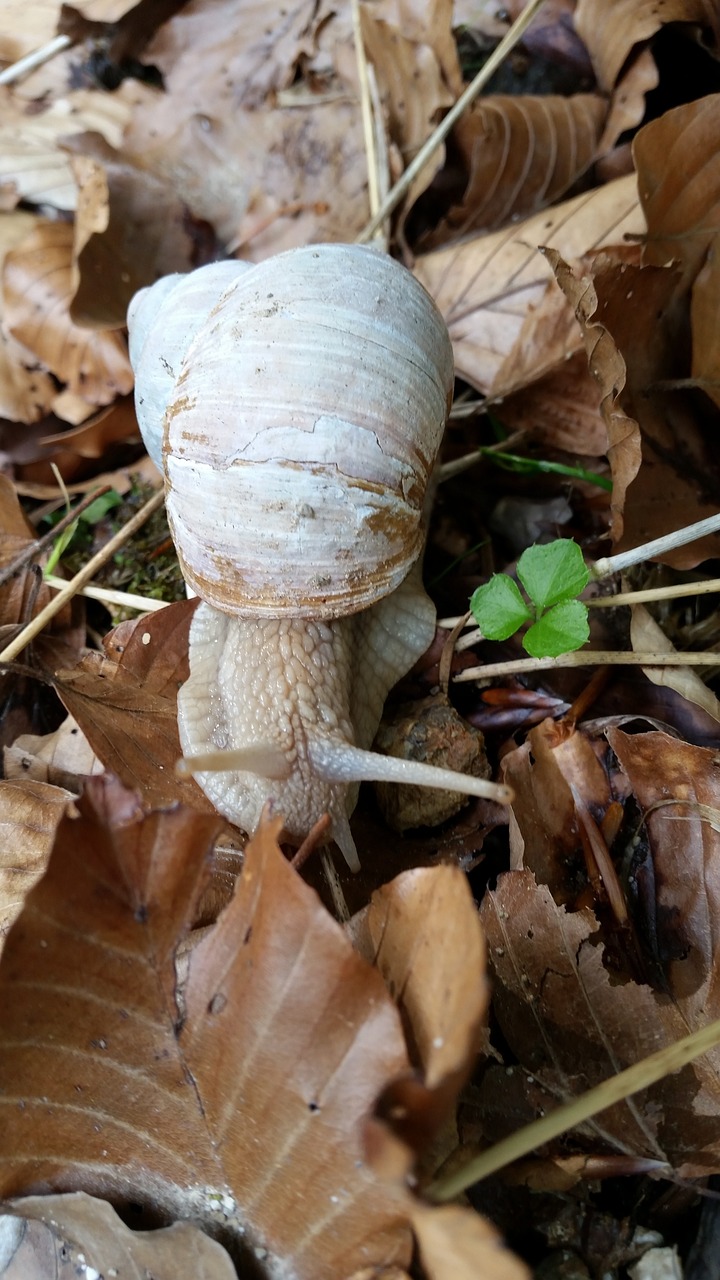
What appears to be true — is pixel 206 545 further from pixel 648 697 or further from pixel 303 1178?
pixel 303 1178

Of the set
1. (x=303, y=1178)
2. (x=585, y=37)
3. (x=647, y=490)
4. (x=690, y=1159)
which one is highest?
(x=585, y=37)

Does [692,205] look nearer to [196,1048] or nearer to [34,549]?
[34,549]

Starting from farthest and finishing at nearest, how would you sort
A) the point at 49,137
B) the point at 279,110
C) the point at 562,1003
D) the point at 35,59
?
the point at 35,59 < the point at 49,137 < the point at 279,110 < the point at 562,1003

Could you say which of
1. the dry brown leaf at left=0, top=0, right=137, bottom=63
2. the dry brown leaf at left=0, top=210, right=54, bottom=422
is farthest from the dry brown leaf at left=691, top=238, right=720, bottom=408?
the dry brown leaf at left=0, top=0, right=137, bottom=63

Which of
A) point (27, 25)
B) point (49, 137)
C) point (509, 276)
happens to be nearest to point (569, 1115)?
point (509, 276)

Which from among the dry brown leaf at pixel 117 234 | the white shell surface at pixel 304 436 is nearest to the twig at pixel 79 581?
the white shell surface at pixel 304 436

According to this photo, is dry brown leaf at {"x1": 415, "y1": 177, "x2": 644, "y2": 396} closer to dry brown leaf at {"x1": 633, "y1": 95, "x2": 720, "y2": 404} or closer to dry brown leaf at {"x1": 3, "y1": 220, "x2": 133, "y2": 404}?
dry brown leaf at {"x1": 633, "y1": 95, "x2": 720, "y2": 404}

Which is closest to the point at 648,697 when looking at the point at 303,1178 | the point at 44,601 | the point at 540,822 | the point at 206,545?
the point at 540,822

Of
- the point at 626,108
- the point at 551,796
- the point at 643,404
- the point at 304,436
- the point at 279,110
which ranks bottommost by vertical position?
the point at 551,796
